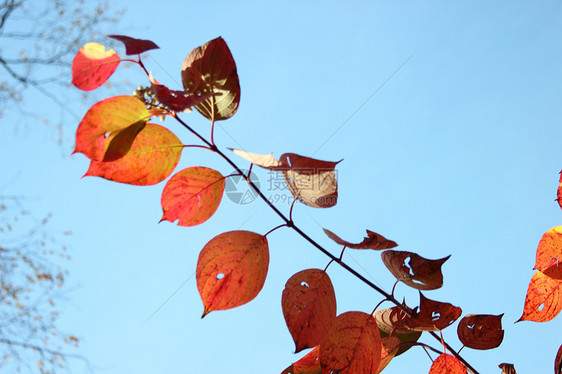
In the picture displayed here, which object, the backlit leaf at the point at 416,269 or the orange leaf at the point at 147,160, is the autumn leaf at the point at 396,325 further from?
the orange leaf at the point at 147,160

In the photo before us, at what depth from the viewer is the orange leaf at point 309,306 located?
366 mm

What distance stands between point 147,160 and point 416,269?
0.94ft

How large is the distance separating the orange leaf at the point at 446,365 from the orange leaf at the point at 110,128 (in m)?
0.38

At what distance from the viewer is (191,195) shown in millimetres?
420

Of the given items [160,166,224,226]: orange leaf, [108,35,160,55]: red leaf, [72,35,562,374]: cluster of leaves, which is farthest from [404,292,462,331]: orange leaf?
[108,35,160,55]: red leaf

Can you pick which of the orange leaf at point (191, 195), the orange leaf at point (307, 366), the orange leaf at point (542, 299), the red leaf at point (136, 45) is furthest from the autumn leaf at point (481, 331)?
the red leaf at point (136, 45)

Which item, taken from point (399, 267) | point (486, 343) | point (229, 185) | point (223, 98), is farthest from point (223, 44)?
point (486, 343)

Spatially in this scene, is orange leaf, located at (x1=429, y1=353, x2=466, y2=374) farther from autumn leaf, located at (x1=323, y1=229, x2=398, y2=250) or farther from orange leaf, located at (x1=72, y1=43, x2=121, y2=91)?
orange leaf, located at (x1=72, y1=43, x2=121, y2=91)

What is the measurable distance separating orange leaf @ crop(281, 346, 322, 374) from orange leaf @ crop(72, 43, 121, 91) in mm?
355

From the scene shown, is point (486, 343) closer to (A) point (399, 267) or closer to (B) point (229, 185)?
(A) point (399, 267)

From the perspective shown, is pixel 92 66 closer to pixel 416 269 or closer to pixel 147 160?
pixel 147 160

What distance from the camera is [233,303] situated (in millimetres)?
393

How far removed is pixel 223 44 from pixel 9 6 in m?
4.09

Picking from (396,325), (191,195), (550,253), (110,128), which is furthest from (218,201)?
(550,253)
